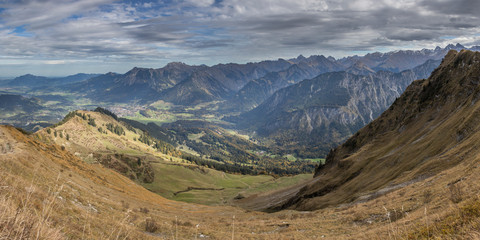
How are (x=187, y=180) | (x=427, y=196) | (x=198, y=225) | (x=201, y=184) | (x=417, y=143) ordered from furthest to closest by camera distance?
(x=201, y=184)
(x=187, y=180)
(x=417, y=143)
(x=198, y=225)
(x=427, y=196)

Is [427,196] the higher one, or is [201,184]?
[427,196]

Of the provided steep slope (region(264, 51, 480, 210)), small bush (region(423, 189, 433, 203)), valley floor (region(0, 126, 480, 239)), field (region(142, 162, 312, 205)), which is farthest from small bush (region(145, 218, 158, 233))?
field (region(142, 162, 312, 205))

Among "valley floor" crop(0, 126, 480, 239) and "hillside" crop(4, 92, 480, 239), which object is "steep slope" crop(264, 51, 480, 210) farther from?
"valley floor" crop(0, 126, 480, 239)

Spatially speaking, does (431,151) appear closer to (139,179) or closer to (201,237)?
(201,237)

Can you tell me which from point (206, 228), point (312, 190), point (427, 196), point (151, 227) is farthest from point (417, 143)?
point (151, 227)

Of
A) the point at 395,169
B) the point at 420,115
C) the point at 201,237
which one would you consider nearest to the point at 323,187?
the point at 395,169

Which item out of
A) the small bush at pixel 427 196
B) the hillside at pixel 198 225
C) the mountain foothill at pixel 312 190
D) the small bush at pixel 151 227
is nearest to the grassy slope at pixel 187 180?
the mountain foothill at pixel 312 190

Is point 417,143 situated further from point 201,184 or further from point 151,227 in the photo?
point 201,184

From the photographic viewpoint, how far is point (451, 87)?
7550 centimetres

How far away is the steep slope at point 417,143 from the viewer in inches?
1537

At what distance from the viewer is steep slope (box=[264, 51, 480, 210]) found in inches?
1537

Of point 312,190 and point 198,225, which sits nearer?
point 198,225

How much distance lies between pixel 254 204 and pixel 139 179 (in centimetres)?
6564

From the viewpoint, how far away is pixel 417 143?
2247 inches
